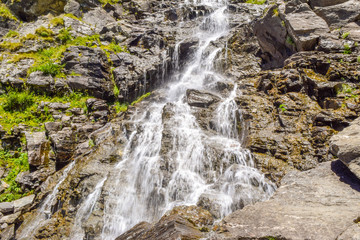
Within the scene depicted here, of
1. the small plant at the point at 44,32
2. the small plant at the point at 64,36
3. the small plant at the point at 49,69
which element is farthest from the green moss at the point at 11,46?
the small plant at the point at 49,69

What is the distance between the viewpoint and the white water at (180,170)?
7.10 meters

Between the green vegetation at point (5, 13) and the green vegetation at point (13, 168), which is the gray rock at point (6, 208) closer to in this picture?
the green vegetation at point (13, 168)

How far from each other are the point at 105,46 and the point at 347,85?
1830 cm

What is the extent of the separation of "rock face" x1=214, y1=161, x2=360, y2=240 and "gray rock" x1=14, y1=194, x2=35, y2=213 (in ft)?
32.7

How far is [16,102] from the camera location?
14164 mm

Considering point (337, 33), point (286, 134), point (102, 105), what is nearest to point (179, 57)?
point (102, 105)

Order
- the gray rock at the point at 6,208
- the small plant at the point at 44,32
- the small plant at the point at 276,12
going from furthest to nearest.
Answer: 1. the small plant at the point at 44,32
2. the small plant at the point at 276,12
3. the gray rock at the point at 6,208

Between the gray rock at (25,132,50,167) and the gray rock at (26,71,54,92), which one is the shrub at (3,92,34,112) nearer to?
the gray rock at (26,71,54,92)

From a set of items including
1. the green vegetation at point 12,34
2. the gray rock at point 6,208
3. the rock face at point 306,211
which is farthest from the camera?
the green vegetation at point 12,34

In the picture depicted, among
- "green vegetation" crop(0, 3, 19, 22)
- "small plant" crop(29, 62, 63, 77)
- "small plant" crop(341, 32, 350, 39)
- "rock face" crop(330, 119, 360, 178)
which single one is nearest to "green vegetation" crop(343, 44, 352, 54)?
"small plant" crop(341, 32, 350, 39)

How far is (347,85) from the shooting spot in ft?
28.2

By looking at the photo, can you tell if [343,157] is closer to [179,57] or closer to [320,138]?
[320,138]

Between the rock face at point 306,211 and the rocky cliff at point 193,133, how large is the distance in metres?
0.02

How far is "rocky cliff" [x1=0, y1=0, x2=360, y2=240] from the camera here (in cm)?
393
